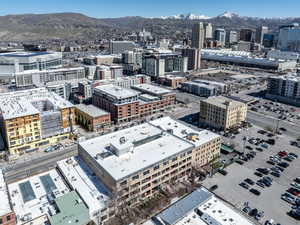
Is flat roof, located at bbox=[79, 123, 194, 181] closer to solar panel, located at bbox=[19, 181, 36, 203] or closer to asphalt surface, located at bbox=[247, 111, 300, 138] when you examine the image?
solar panel, located at bbox=[19, 181, 36, 203]

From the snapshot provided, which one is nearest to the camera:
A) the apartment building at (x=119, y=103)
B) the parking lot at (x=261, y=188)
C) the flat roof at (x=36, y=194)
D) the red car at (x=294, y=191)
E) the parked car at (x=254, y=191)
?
the flat roof at (x=36, y=194)

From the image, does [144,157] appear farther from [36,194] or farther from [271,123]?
[271,123]

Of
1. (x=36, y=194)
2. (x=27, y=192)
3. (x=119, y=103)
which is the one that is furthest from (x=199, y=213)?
(x=119, y=103)

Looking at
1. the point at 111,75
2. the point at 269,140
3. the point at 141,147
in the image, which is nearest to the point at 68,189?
the point at 141,147

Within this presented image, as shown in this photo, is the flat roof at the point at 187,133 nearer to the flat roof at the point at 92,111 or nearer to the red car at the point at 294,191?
the red car at the point at 294,191

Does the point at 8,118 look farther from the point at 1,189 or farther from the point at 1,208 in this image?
the point at 1,208

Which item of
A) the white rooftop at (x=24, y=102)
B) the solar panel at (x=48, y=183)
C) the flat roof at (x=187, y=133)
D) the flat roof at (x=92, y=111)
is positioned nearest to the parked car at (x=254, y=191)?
the flat roof at (x=187, y=133)
